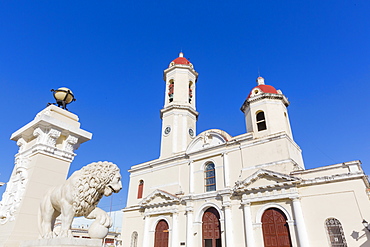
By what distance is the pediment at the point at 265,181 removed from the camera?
14555 millimetres

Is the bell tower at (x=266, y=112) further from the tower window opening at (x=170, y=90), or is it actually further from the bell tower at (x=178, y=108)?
the tower window opening at (x=170, y=90)

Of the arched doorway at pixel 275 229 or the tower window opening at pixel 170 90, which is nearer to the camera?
the arched doorway at pixel 275 229

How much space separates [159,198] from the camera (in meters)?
20.0

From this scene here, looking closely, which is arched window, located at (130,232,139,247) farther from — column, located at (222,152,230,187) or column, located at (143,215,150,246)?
column, located at (222,152,230,187)

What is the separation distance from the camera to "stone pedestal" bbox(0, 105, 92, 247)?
4312mm

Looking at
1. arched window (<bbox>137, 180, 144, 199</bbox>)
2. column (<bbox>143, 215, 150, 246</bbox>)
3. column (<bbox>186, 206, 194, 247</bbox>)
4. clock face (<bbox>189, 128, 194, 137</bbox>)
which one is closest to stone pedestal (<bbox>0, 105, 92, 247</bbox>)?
column (<bbox>186, 206, 194, 247</bbox>)

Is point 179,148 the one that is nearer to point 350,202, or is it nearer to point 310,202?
point 310,202

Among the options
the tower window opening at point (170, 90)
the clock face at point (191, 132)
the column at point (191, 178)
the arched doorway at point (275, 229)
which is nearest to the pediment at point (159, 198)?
the column at point (191, 178)

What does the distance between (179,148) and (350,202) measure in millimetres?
13783

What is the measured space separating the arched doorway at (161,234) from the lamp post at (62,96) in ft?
53.0

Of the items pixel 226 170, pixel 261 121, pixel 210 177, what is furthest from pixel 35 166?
pixel 261 121

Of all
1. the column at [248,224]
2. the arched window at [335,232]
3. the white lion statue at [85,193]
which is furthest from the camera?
the column at [248,224]

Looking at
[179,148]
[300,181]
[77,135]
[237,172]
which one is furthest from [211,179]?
[77,135]

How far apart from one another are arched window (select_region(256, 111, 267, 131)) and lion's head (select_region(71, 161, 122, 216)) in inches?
663
